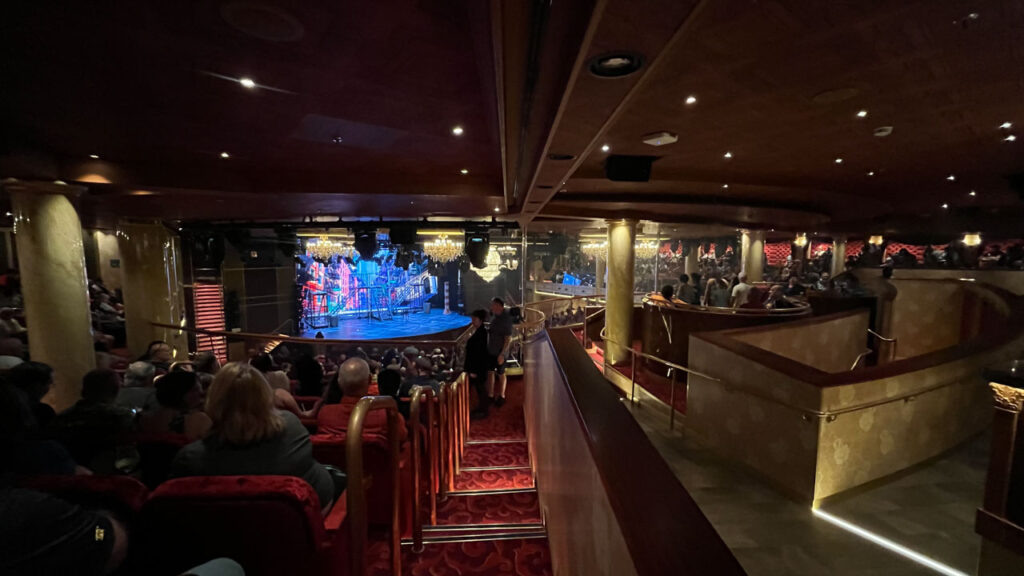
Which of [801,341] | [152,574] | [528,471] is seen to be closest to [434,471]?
[528,471]

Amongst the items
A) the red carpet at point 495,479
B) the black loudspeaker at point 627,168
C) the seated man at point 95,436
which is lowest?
the red carpet at point 495,479

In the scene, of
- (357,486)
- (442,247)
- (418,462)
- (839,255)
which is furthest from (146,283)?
(839,255)

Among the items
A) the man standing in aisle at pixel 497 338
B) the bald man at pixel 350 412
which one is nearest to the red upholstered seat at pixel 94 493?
the bald man at pixel 350 412

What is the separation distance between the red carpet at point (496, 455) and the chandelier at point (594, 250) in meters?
10.3

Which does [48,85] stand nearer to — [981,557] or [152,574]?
[152,574]

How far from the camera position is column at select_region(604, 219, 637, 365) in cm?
793

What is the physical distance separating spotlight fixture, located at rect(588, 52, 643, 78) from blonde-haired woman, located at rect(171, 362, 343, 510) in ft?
6.21

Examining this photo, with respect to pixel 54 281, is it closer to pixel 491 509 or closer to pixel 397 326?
pixel 491 509

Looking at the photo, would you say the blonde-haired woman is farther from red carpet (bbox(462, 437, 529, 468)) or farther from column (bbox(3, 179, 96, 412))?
column (bbox(3, 179, 96, 412))

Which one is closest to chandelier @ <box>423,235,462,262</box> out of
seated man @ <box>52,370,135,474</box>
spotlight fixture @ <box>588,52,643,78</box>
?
seated man @ <box>52,370,135,474</box>

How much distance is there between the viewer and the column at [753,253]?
1499cm

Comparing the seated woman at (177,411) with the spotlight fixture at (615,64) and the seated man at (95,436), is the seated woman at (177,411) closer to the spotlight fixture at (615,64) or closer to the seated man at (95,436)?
the seated man at (95,436)

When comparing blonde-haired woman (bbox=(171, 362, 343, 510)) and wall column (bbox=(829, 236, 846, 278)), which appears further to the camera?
wall column (bbox=(829, 236, 846, 278))

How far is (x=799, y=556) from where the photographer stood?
2990 millimetres
